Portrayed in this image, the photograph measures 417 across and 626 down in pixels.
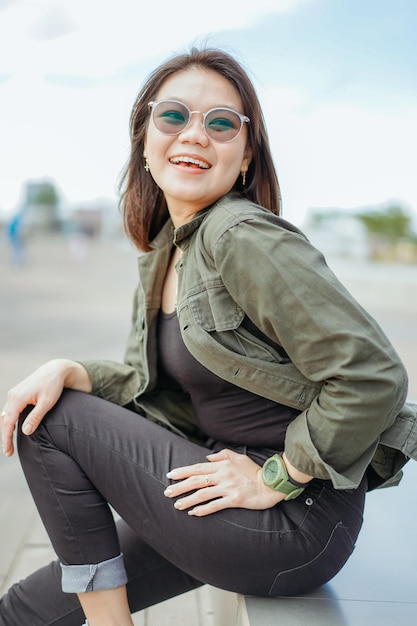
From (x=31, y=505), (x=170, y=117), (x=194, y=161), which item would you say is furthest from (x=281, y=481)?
(x=31, y=505)

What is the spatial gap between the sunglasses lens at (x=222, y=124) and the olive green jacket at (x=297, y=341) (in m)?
0.19

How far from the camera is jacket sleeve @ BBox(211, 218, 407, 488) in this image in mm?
1392

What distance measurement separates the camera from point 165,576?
1863 mm

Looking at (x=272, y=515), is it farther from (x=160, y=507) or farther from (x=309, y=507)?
(x=160, y=507)

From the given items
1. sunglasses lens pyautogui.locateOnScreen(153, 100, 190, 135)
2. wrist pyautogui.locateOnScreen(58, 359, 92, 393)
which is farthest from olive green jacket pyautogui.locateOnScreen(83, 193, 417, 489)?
wrist pyautogui.locateOnScreen(58, 359, 92, 393)

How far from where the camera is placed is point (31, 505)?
3334 millimetres

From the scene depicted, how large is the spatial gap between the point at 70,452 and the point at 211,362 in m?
0.38

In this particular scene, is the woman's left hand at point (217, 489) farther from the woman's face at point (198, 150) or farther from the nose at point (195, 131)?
the nose at point (195, 131)

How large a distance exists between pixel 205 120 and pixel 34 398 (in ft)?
2.61

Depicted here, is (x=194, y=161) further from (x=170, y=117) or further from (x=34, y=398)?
(x=34, y=398)

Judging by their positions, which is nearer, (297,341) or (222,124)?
(297,341)

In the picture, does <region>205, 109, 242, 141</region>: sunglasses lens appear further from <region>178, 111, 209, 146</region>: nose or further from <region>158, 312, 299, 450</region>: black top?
<region>158, 312, 299, 450</region>: black top

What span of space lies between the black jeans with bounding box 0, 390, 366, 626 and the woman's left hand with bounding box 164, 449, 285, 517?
0.02 metres

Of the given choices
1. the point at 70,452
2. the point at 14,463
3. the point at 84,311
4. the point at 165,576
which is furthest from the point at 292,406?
the point at 84,311
